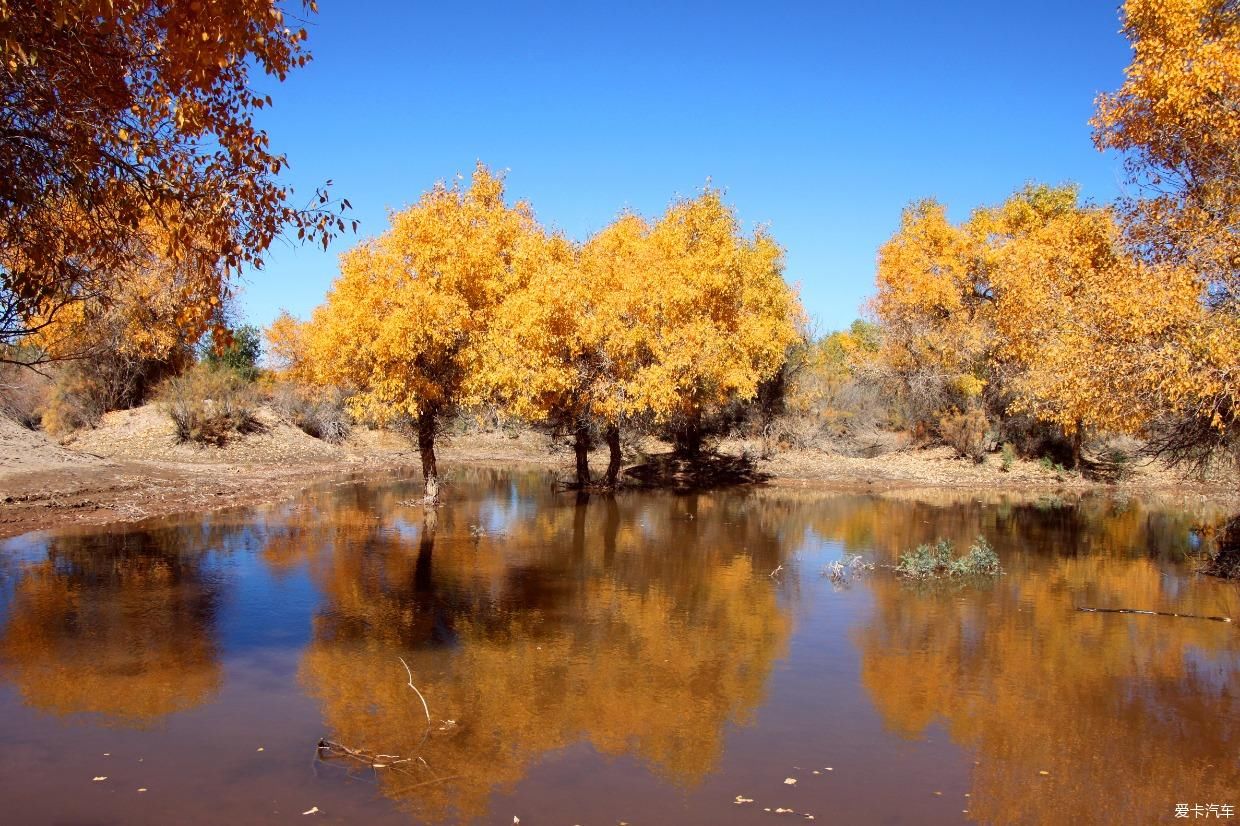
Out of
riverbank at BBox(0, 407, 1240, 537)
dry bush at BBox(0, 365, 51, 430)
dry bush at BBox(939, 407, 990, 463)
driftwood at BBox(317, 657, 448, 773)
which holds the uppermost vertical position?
dry bush at BBox(0, 365, 51, 430)

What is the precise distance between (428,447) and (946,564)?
13.7 m

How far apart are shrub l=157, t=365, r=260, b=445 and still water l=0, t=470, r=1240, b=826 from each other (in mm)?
15442

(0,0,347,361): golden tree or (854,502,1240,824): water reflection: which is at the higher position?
(0,0,347,361): golden tree

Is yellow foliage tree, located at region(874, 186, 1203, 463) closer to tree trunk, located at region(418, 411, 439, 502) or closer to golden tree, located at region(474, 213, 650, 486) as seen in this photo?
golden tree, located at region(474, 213, 650, 486)

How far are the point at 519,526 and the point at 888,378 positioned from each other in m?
22.5

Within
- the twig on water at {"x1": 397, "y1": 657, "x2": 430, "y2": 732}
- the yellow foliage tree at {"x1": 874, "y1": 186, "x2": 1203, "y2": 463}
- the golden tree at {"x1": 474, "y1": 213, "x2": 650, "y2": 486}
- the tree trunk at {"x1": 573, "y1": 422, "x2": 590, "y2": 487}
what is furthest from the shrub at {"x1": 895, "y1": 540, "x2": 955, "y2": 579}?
the tree trunk at {"x1": 573, "y1": 422, "x2": 590, "y2": 487}

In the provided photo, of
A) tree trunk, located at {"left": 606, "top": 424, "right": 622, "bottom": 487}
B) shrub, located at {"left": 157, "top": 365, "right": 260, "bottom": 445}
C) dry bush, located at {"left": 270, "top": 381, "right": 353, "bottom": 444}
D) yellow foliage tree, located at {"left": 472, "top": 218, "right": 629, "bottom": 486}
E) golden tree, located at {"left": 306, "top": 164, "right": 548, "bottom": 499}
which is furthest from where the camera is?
dry bush, located at {"left": 270, "top": 381, "right": 353, "bottom": 444}

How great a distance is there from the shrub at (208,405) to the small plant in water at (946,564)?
1042 inches

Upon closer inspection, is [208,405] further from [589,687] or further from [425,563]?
[589,687]

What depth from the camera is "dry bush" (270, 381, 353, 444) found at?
131 ft

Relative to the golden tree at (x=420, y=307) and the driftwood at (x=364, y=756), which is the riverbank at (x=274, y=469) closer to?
the golden tree at (x=420, y=307)

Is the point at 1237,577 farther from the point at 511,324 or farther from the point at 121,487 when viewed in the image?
the point at 121,487

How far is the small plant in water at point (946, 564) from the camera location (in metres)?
15.7

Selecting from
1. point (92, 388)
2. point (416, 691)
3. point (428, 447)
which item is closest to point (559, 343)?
point (428, 447)
